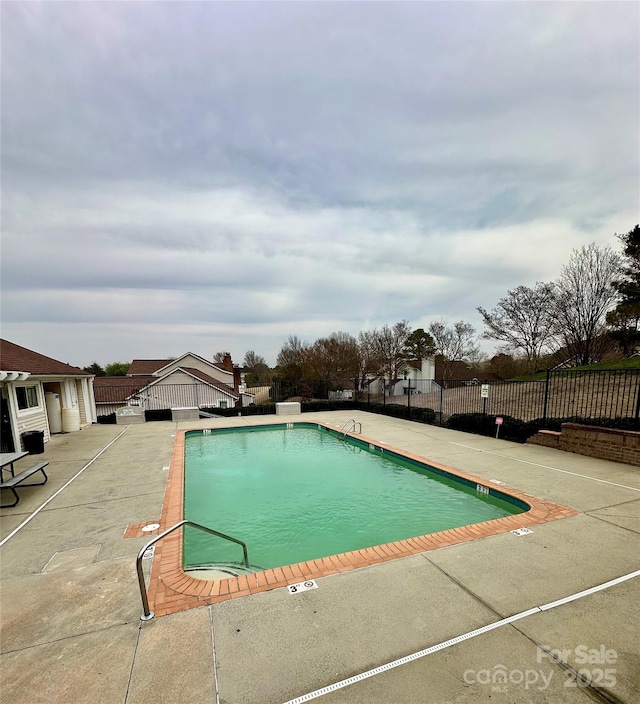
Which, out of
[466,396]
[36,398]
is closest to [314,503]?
[36,398]

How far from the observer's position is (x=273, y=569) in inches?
138

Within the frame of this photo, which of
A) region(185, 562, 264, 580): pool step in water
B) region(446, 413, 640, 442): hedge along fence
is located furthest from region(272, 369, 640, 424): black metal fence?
region(185, 562, 264, 580): pool step in water

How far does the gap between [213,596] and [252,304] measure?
2321 centimetres

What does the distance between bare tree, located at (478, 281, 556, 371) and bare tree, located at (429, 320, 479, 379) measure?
618 centimetres

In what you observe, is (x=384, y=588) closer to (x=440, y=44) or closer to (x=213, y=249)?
(x=440, y=44)

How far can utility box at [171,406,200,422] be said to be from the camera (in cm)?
1550

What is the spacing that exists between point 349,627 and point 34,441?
406 inches

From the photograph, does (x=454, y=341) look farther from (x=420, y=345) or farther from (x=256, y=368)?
(x=256, y=368)

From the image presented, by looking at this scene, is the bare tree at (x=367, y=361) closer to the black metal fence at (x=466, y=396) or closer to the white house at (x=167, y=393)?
the black metal fence at (x=466, y=396)

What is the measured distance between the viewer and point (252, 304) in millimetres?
25203

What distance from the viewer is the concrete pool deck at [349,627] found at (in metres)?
2.11

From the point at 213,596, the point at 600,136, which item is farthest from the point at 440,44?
the point at 213,596

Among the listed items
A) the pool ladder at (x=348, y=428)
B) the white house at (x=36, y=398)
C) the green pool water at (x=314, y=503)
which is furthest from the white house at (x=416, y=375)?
the white house at (x=36, y=398)

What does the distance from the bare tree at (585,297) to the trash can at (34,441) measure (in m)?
26.1
